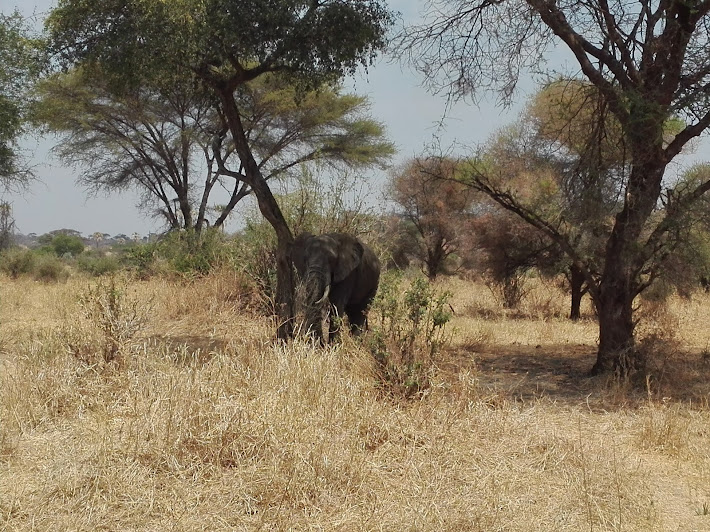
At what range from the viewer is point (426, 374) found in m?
5.66

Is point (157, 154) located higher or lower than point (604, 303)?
higher

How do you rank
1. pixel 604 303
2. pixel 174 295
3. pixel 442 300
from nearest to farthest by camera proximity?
pixel 442 300
pixel 604 303
pixel 174 295

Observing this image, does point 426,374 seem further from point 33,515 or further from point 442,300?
point 33,515

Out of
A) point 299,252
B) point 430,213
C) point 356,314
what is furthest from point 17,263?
point 299,252

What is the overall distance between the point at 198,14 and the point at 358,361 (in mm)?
4945

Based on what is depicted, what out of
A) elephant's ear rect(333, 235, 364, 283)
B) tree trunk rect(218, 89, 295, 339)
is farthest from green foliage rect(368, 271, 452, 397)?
tree trunk rect(218, 89, 295, 339)

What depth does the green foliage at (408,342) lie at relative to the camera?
5.65m

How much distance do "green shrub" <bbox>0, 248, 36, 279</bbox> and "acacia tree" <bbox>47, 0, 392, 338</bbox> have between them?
531 inches

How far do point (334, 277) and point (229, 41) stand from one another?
3099mm

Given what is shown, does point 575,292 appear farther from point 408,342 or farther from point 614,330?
point 408,342

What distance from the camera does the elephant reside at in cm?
779

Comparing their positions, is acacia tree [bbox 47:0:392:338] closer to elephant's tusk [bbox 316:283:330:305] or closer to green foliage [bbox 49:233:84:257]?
elephant's tusk [bbox 316:283:330:305]

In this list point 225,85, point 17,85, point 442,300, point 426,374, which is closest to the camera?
point 426,374

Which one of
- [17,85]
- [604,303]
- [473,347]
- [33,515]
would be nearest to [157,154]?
[17,85]
